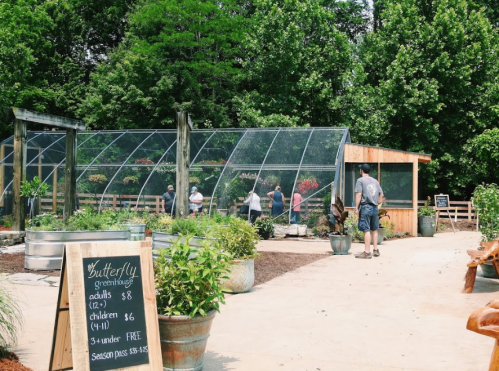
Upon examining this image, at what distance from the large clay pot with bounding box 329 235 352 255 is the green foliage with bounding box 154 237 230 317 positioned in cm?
728

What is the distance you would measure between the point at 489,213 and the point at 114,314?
6.47 m

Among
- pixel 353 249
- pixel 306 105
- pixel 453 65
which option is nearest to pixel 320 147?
pixel 353 249

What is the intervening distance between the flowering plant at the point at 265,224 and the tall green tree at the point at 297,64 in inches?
405

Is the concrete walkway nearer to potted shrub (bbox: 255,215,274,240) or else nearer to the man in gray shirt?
the man in gray shirt

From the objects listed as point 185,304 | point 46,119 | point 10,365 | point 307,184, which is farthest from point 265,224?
point 10,365

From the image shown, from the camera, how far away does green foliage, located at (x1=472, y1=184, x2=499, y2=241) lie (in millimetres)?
7871

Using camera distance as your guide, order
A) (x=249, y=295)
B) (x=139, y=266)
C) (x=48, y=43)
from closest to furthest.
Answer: (x=139, y=266) < (x=249, y=295) < (x=48, y=43)

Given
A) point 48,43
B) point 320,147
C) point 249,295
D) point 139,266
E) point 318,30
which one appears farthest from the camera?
point 48,43

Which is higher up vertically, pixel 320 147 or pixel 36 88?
pixel 36 88

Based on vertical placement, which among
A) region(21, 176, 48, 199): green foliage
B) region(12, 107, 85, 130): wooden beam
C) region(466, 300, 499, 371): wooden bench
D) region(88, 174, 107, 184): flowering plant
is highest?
region(12, 107, 85, 130): wooden beam

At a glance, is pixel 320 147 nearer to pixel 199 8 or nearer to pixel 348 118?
pixel 348 118

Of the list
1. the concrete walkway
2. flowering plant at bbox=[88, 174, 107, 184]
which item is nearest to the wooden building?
flowering plant at bbox=[88, 174, 107, 184]

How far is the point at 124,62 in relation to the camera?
977 inches

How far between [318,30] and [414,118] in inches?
257
